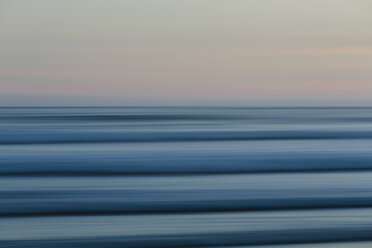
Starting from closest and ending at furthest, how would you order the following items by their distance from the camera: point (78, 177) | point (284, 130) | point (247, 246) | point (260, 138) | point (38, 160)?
point (247, 246)
point (78, 177)
point (38, 160)
point (260, 138)
point (284, 130)

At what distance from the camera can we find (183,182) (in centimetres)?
144

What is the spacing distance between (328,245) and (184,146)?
0.70m

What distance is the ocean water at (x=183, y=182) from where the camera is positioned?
1.13 metres

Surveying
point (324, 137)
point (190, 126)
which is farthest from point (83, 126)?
point (324, 137)

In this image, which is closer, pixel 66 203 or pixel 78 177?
pixel 66 203

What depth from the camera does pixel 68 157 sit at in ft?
5.21

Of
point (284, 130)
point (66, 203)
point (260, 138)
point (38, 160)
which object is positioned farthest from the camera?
point (284, 130)

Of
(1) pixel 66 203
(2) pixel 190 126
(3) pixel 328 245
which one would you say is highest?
(2) pixel 190 126

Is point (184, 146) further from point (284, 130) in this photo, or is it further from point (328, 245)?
point (328, 245)

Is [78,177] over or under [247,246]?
over

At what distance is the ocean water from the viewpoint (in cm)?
113

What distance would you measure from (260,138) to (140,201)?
26.3 inches

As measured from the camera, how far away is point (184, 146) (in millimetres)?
1740

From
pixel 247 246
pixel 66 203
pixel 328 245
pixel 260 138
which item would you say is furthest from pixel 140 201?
pixel 260 138
